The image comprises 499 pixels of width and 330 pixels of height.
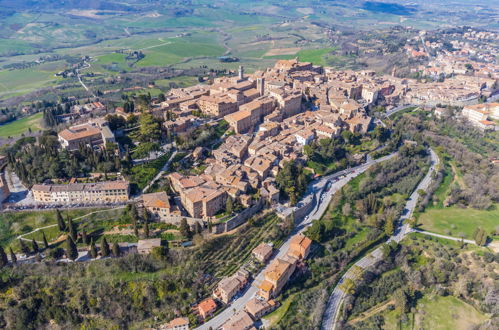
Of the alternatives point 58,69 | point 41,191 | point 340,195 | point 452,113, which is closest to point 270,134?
point 340,195

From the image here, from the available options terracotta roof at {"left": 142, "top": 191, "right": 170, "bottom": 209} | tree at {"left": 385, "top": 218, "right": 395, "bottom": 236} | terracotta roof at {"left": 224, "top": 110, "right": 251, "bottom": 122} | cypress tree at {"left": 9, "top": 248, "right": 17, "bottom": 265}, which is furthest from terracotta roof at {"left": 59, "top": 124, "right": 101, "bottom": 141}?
tree at {"left": 385, "top": 218, "right": 395, "bottom": 236}

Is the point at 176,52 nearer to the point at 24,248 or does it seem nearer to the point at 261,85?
the point at 261,85

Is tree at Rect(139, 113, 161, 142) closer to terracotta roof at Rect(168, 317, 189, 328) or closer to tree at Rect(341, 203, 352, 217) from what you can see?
terracotta roof at Rect(168, 317, 189, 328)

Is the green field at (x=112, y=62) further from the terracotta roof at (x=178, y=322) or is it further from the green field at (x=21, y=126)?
the terracotta roof at (x=178, y=322)

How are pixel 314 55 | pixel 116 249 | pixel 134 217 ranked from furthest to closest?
pixel 314 55 → pixel 134 217 → pixel 116 249

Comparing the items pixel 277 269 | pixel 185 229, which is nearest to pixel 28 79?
pixel 185 229

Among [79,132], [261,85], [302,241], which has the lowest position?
[302,241]
